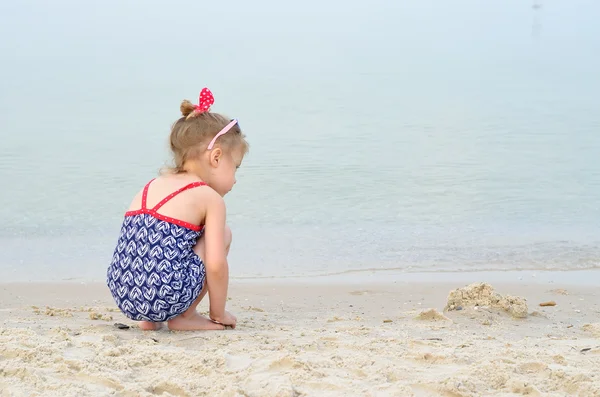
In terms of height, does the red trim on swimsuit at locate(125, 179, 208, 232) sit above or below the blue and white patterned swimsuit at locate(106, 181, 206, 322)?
above

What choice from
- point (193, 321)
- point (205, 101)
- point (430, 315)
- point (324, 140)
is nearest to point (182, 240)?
point (193, 321)

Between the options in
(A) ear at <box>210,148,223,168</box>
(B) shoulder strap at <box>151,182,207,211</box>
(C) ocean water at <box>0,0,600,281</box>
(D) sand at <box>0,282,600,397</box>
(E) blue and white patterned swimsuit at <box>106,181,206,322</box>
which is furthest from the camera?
(C) ocean water at <box>0,0,600,281</box>

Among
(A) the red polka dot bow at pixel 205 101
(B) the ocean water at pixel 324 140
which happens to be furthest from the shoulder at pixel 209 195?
(B) the ocean water at pixel 324 140

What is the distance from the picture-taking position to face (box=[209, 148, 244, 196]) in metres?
3.63

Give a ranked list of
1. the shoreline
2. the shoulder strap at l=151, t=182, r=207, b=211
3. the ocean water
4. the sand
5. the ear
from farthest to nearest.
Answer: the ocean water → the shoreline → the ear → the shoulder strap at l=151, t=182, r=207, b=211 → the sand

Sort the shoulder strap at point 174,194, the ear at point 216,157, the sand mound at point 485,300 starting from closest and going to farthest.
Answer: the shoulder strap at point 174,194
the ear at point 216,157
the sand mound at point 485,300

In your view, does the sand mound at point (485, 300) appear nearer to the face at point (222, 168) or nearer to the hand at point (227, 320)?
the hand at point (227, 320)

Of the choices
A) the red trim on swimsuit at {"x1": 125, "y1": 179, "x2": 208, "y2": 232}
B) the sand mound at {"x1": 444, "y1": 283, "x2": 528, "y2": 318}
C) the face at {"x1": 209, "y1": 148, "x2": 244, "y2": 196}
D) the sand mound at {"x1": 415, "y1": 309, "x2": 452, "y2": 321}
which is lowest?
the sand mound at {"x1": 415, "y1": 309, "x2": 452, "y2": 321}

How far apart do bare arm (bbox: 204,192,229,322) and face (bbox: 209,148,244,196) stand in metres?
0.14

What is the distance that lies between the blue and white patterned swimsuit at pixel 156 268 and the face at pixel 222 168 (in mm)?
237

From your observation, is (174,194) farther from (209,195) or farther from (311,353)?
(311,353)

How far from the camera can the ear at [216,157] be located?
3611 mm

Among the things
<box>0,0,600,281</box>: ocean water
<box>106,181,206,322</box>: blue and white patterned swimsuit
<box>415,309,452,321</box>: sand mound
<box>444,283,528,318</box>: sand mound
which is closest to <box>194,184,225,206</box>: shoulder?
<box>106,181,206,322</box>: blue and white patterned swimsuit

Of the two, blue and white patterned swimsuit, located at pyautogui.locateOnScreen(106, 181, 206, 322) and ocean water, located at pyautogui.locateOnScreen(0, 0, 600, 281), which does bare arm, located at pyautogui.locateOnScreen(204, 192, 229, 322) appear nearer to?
blue and white patterned swimsuit, located at pyautogui.locateOnScreen(106, 181, 206, 322)
